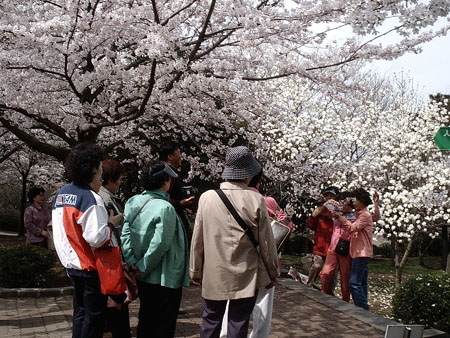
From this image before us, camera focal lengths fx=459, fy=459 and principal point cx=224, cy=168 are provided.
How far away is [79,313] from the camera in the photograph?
3334 millimetres

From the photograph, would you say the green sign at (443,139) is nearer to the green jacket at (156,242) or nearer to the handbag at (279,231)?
the handbag at (279,231)

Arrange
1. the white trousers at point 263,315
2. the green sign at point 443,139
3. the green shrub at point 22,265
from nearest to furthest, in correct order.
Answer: the white trousers at point 263,315, the green sign at point 443,139, the green shrub at point 22,265

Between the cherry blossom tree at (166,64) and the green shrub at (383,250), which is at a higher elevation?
the cherry blossom tree at (166,64)

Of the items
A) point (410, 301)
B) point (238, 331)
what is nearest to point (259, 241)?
point (238, 331)

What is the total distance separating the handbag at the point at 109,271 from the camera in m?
3.15

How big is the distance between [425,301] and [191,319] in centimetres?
288

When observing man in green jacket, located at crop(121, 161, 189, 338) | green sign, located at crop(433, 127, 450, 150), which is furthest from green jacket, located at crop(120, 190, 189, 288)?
green sign, located at crop(433, 127, 450, 150)

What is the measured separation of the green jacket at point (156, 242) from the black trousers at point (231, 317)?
1.03 feet

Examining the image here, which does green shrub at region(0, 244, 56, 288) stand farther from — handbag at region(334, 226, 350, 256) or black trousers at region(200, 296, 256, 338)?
black trousers at region(200, 296, 256, 338)

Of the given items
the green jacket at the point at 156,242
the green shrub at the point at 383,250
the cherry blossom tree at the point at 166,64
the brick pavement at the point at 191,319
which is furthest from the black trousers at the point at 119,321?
the green shrub at the point at 383,250

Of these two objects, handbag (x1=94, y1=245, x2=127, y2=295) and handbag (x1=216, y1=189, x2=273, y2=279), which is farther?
handbag (x1=216, y1=189, x2=273, y2=279)

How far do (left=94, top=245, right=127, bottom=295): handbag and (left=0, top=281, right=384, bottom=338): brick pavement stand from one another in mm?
1921

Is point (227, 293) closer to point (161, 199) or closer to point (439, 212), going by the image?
point (161, 199)

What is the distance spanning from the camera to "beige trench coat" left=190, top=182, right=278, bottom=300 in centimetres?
338
